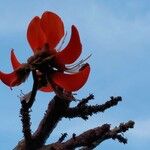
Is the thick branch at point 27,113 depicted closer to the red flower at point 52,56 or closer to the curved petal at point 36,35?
the red flower at point 52,56

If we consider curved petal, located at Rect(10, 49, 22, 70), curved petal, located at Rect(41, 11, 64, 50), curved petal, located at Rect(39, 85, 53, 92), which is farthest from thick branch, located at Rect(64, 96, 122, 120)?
curved petal, located at Rect(10, 49, 22, 70)

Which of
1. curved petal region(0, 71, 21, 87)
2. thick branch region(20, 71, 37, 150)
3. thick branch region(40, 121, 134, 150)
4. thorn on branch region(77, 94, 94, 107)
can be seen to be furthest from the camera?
curved petal region(0, 71, 21, 87)

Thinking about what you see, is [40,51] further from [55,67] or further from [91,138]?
[91,138]

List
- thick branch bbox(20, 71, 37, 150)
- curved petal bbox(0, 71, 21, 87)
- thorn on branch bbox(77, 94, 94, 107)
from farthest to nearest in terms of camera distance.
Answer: curved petal bbox(0, 71, 21, 87)
thorn on branch bbox(77, 94, 94, 107)
thick branch bbox(20, 71, 37, 150)

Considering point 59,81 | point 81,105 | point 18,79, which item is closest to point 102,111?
point 81,105

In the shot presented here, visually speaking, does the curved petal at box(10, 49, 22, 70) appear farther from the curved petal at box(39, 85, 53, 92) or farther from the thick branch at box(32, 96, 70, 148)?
the thick branch at box(32, 96, 70, 148)

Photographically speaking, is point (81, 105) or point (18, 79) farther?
point (18, 79)

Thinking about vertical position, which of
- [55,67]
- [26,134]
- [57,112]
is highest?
[55,67]

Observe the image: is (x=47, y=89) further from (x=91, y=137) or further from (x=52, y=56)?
(x=91, y=137)
